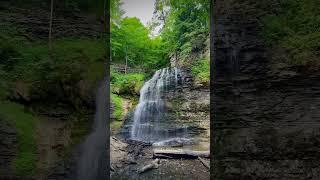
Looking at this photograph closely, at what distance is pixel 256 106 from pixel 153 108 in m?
13.6

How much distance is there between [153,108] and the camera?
17.2m

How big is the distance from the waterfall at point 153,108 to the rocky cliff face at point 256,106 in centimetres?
1224

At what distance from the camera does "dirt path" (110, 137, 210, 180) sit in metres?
10.9

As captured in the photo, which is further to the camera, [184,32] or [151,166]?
[184,32]

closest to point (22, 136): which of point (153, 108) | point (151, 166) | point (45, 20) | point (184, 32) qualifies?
point (45, 20)

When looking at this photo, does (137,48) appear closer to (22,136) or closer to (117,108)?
(117,108)

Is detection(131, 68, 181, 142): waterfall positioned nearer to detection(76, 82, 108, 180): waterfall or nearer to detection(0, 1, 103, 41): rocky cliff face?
detection(76, 82, 108, 180): waterfall

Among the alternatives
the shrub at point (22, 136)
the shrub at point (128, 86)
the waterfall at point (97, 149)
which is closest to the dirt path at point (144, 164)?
the shrub at point (128, 86)

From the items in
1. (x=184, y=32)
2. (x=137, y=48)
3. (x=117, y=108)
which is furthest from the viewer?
(x=137, y=48)

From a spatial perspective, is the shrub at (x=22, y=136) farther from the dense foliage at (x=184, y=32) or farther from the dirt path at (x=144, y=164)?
the dense foliage at (x=184, y=32)

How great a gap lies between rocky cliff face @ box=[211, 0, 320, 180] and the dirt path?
23.8ft

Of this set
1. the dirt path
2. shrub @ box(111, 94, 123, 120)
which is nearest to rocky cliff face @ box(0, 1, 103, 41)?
the dirt path

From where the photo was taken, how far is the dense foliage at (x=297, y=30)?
353 centimetres

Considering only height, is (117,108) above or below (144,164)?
above
